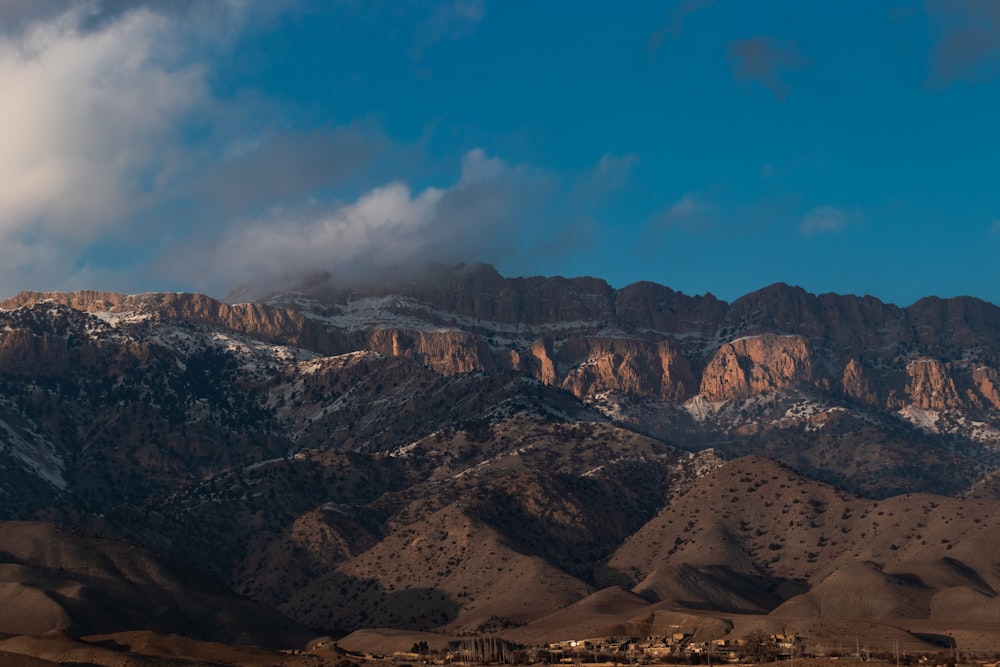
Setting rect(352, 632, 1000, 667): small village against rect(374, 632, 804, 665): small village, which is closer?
rect(352, 632, 1000, 667): small village

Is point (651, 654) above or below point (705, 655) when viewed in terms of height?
above

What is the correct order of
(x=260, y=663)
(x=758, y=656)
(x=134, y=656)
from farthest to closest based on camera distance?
1. (x=758, y=656)
2. (x=260, y=663)
3. (x=134, y=656)

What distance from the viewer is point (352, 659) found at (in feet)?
589

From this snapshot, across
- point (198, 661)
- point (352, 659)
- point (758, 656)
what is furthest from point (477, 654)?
point (198, 661)

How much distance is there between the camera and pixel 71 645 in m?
156

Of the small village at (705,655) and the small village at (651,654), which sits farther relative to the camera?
the small village at (651,654)

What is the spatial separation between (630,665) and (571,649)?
27.4 meters

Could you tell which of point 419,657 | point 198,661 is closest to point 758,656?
point 419,657

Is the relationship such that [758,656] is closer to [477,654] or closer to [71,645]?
[477,654]

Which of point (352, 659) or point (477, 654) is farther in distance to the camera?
point (477, 654)

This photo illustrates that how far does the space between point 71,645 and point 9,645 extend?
687cm

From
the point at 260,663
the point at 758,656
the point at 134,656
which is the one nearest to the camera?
the point at 134,656

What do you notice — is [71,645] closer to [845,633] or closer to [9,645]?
[9,645]

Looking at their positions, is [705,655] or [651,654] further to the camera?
[651,654]
